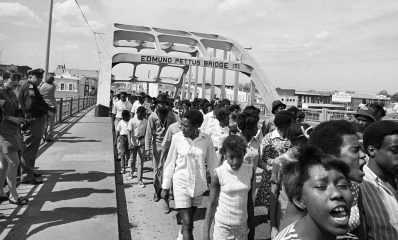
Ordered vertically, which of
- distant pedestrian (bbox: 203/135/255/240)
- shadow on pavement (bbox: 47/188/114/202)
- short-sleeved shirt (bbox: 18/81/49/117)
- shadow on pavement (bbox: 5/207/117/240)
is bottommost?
shadow on pavement (bbox: 5/207/117/240)

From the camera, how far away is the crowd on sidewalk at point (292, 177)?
5.05 ft

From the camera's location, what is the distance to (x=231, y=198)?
337 centimetres

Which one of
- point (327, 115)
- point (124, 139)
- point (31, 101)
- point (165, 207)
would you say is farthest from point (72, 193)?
point (327, 115)

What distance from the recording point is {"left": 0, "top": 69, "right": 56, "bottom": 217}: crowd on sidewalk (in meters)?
4.44

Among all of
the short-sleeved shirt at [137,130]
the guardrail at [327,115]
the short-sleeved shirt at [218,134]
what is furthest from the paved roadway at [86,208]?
the guardrail at [327,115]

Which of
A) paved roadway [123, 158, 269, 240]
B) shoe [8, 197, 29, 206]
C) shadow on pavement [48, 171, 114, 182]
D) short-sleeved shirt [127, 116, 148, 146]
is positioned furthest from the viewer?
short-sleeved shirt [127, 116, 148, 146]

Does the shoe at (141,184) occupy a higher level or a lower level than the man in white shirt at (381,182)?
lower

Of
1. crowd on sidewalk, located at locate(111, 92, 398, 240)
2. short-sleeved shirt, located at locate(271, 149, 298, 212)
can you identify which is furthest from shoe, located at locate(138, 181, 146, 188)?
short-sleeved shirt, located at locate(271, 149, 298, 212)

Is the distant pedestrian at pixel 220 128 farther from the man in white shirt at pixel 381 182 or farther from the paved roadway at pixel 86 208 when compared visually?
the man in white shirt at pixel 381 182

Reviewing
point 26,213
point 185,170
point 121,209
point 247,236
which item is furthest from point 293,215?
point 121,209

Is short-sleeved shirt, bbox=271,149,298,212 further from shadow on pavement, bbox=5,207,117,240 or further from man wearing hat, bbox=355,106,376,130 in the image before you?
shadow on pavement, bbox=5,207,117,240

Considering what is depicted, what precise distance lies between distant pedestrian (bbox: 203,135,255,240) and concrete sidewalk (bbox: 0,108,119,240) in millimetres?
1279

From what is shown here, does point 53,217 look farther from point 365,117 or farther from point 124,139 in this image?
point 365,117

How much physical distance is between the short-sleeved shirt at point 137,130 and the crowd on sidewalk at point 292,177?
0.90 metres
